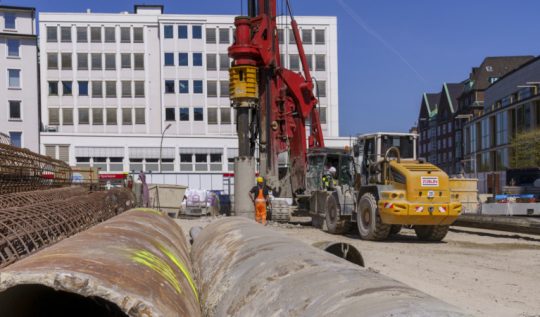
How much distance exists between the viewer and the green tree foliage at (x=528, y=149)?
137ft

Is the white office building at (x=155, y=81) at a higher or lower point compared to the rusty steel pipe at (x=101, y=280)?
higher

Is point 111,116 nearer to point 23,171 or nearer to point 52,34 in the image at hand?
point 52,34

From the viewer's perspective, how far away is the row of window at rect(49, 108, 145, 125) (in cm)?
5956

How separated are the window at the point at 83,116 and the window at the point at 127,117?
3533 mm

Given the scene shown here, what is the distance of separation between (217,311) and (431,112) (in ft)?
381

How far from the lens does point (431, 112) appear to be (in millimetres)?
115938

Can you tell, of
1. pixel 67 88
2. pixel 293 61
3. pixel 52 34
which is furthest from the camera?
pixel 293 61

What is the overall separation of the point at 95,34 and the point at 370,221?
52451 millimetres

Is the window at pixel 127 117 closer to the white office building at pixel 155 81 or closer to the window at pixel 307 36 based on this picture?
the white office building at pixel 155 81

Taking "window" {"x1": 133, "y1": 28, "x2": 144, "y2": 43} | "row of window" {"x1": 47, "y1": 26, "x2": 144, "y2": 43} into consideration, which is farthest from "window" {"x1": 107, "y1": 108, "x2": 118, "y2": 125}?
"window" {"x1": 133, "y1": 28, "x2": 144, "y2": 43}

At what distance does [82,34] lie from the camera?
60.1 m

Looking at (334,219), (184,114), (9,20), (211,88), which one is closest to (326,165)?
(334,219)

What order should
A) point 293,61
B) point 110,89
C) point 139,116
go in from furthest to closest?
point 293,61 < point 110,89 < point 139,116

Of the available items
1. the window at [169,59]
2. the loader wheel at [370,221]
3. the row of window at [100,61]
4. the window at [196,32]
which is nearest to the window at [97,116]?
the row of window at [100,61]
